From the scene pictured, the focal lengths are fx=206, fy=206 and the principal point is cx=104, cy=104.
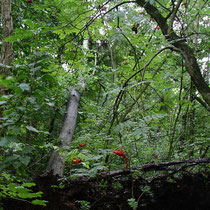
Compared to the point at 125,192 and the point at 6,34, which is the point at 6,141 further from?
the point at 6,34

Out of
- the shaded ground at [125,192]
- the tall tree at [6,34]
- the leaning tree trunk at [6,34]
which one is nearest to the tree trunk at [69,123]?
the leaning tree trunk at [6,34]

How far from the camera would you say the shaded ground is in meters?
1.05

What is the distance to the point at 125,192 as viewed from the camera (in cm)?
150

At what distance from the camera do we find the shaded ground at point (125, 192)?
1046 millimetres

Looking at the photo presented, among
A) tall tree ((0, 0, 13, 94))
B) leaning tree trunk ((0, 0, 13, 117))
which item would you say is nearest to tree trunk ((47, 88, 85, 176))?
leaning tree trunk ((0, 0, 13, 117))

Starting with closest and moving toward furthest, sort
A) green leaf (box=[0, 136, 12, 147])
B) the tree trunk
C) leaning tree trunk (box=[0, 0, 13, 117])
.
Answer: green leaf (box=[0, 136, 12, 147]) → leaning tree trunk (box=[0, 0, 13, 117]) → the tree trunk

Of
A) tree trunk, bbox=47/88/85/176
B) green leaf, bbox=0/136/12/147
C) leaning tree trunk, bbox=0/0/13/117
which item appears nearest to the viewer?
green leaf, bbox=0/136/12/147

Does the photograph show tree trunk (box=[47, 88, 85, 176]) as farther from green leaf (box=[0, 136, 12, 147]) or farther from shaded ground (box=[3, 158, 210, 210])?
green leaf (box=[0, 136, 12, 147])

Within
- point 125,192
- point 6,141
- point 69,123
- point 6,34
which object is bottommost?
point 125,192

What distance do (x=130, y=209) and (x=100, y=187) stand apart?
37cm

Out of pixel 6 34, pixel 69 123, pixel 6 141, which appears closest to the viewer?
pixel 6 141

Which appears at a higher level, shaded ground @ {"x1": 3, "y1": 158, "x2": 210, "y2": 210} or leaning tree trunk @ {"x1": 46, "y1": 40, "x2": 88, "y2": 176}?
leaning tree trunk @ {"x1": 46, "y1": 40, "x2": 88, "y2": 176}

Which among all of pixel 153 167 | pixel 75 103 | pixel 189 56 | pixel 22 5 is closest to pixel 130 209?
pixel 153 167

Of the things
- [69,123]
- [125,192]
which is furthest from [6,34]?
[69,123]
